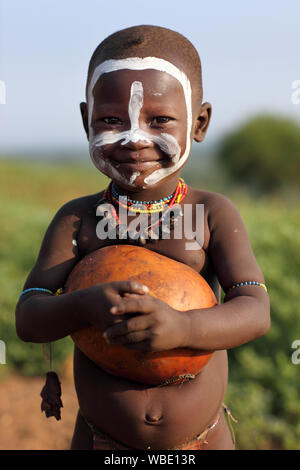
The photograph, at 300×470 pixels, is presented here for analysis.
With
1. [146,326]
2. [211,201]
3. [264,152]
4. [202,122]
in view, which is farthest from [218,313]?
[264,152]

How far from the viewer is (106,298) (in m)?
1.78

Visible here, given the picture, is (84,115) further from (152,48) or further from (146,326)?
(146,326)

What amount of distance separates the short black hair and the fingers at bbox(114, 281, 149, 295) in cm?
89

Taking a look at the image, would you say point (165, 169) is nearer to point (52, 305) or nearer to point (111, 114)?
point (111, 114)

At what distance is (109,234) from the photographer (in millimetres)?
2238

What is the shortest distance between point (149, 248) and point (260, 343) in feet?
11.3

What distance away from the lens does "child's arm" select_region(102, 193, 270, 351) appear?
1741 millimetres

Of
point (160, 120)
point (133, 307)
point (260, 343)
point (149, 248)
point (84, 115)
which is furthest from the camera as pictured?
point (260, 343)

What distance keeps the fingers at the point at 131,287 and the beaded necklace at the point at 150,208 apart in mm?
430

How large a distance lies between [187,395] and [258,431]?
2618 mm

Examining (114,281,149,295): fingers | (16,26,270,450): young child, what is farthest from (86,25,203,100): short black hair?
(114,281,149,295): fingers

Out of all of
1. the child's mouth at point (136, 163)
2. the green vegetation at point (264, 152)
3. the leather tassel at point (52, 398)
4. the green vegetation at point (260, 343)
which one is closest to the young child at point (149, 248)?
the child's mouth at point (136, 163)

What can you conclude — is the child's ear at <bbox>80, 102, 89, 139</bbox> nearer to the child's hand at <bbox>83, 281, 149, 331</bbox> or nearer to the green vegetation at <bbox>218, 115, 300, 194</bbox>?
the child's hand at <bbox>83, 281, 149, 331</bbox>

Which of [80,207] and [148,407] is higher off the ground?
[80,207]
